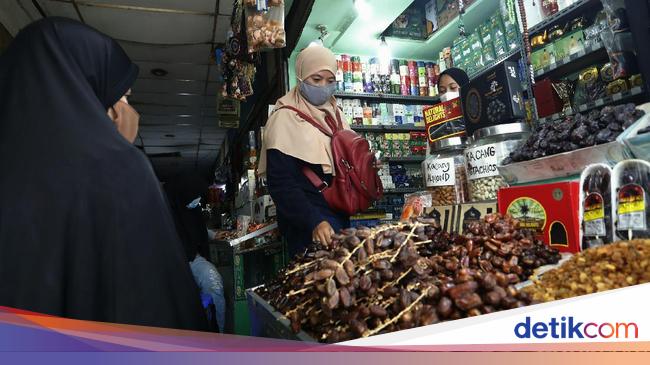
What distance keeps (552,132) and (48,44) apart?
4.81 ft

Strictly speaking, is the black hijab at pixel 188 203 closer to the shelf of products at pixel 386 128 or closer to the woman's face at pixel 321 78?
the shelf of products at pixel 386 128

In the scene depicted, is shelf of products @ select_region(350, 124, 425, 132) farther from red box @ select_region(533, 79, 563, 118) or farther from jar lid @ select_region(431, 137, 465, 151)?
jar lid @ select_region(431, 137, 465, 151)

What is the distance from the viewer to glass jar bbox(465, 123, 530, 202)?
151 cm

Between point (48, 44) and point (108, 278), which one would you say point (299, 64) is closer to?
point (48, 44)

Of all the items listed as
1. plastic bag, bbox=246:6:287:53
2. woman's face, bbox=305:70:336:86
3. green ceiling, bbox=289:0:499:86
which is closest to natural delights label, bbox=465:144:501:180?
woman's face, bbox=305:70:336:86

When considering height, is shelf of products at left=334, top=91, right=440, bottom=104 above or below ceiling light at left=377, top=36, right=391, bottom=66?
below

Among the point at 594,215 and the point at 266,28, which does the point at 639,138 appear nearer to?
the point at 594,215

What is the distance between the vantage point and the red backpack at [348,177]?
209 cm

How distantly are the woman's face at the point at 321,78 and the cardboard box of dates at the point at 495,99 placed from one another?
2.67ft

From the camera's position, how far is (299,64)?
2.40 meters

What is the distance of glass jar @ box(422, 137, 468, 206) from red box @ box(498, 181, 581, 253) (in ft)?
1.25

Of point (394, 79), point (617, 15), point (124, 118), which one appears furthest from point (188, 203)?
point (617, 15)

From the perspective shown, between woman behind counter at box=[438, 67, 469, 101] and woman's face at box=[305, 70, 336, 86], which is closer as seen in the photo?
woman's face at box=[305, 70, 336, 86]

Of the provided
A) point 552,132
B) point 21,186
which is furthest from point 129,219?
point 552,132
